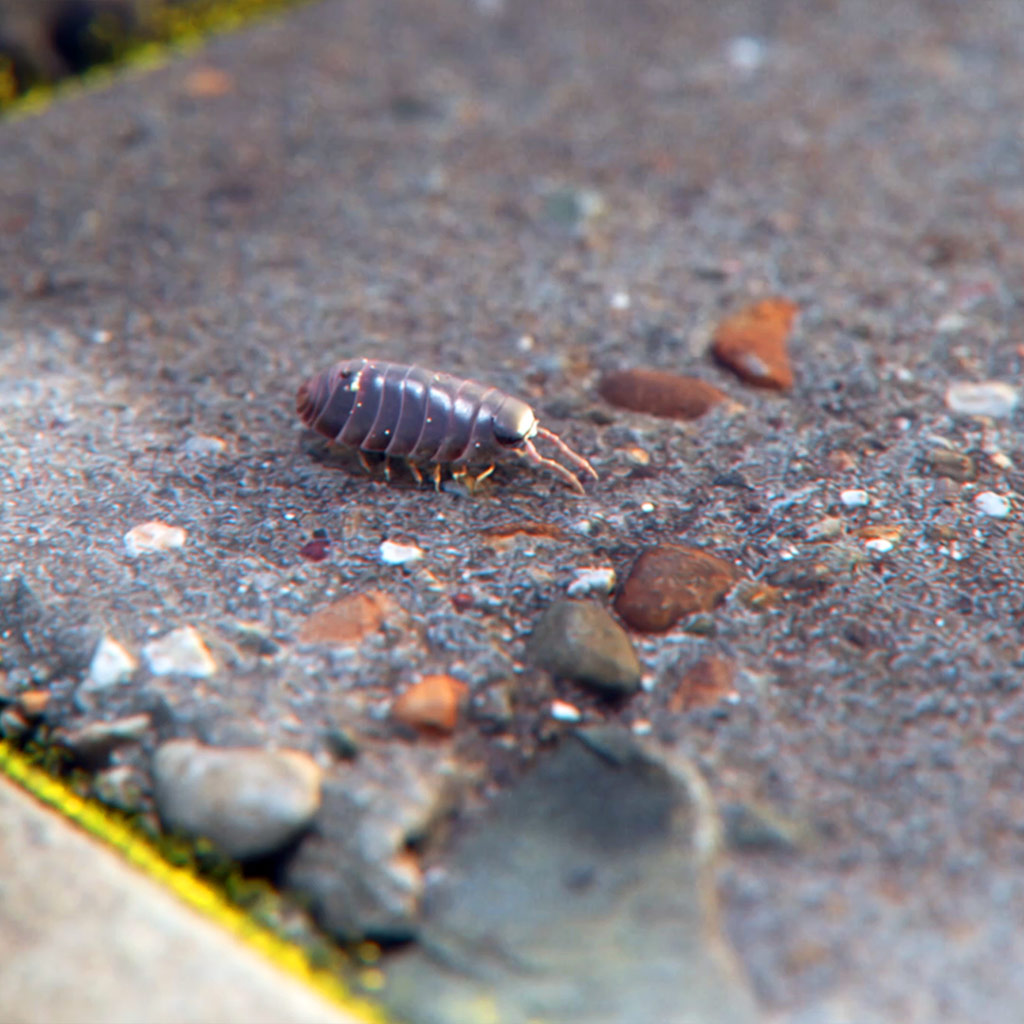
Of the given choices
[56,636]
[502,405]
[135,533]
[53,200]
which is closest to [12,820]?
[56,636]

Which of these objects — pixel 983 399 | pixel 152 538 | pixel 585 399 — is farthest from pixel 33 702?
pixel 983 399

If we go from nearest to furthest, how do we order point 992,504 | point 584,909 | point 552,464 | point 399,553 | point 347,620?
1. point 584,909
2. point 347,620
3. point 399,553
4. point 992,504
5. point 552,464

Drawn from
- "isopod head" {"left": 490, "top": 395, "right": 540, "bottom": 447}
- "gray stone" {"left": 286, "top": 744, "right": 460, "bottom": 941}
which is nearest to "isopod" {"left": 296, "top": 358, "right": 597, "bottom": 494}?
"isopod head" {"left": 490, "top": 395, "right": 540, "bottom": 447}

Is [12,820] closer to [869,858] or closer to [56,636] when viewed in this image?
[56,636]

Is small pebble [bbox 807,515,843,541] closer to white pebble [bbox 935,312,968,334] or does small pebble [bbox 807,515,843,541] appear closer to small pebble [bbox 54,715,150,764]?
white pebble [bbox 935,312,968,334]

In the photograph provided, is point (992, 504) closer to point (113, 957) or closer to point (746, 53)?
point (113, 957)

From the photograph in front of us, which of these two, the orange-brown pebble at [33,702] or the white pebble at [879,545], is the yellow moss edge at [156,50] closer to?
the orange-brown pebble at [33,702]

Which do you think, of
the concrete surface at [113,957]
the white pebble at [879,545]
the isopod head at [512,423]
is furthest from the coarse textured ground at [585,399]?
the concrete surface at [113,957]
